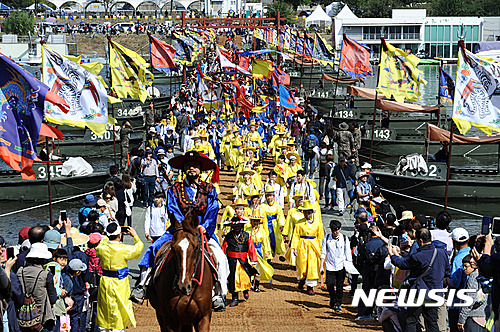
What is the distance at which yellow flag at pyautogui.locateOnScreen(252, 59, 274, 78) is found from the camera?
27000 mm

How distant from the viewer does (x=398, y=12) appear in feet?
348

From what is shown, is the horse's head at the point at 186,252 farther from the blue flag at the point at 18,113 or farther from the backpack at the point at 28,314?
the blue flag at the point at 18,113

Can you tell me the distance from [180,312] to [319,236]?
19.5ft

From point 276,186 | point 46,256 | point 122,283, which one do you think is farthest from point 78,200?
point 46,256

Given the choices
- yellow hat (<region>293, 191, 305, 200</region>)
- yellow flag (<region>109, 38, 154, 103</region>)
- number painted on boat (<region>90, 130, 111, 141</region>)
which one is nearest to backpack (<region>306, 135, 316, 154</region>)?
yellow flag (<region>109, 38, 154, 103</region>)

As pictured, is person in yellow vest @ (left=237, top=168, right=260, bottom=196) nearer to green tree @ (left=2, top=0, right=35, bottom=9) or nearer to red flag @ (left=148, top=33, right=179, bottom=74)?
red flag @ (left=148, top=33, right=179, bottom=74)

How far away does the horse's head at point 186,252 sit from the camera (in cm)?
816

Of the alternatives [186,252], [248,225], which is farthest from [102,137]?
[186,252]

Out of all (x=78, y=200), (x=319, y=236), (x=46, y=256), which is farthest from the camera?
(x=78, y=200)

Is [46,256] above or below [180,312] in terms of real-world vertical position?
above

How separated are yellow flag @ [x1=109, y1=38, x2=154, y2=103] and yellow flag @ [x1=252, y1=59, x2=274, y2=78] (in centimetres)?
569

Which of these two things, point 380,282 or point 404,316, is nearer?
point 404,316

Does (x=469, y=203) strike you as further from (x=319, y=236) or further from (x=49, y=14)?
(x=49, y=14)

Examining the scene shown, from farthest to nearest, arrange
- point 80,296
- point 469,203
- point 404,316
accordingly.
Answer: point 469,203
point 80,296
point 404,316
